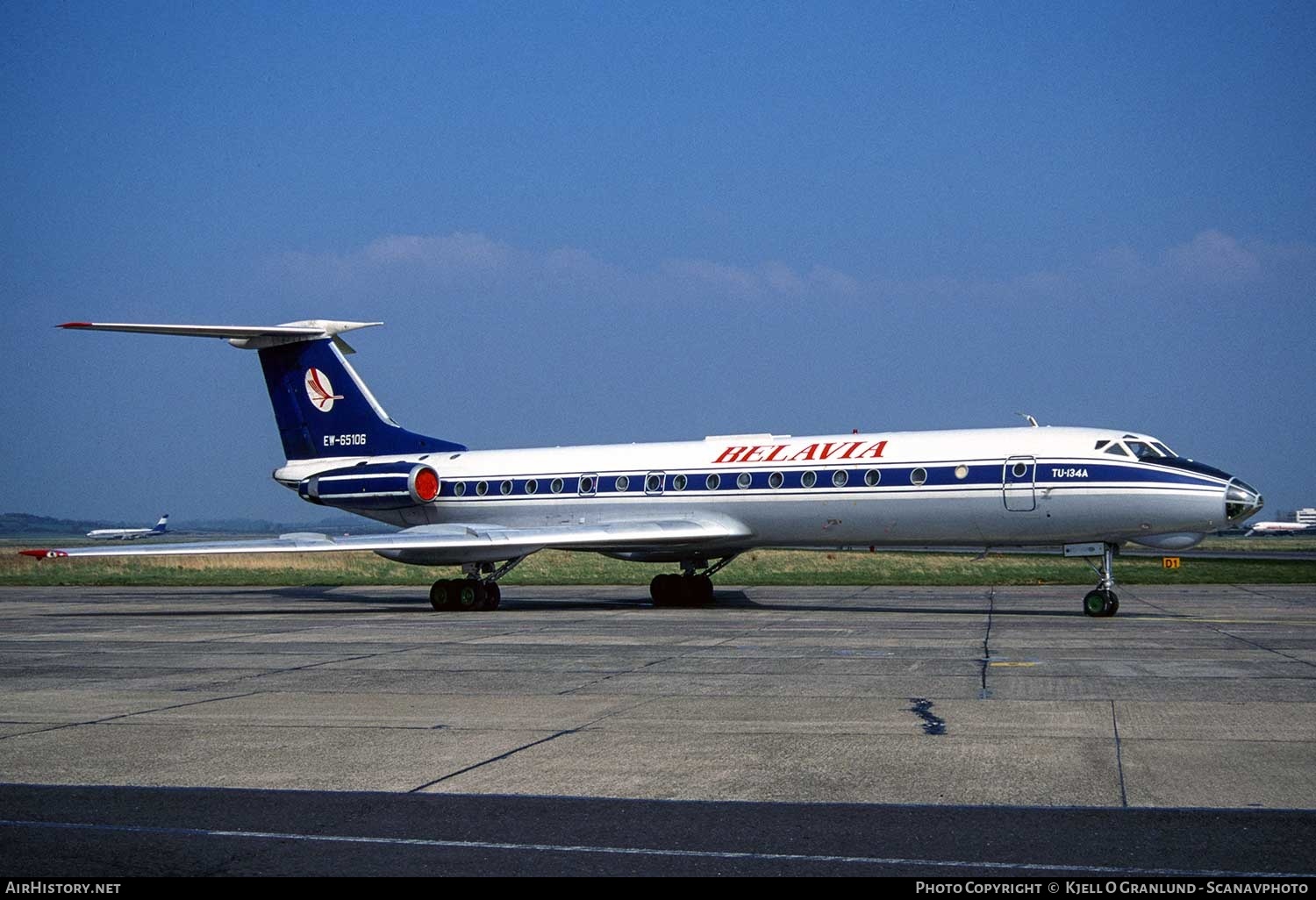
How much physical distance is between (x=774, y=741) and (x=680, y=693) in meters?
2.69

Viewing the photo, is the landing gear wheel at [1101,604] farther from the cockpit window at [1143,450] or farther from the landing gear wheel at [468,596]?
the landing gear wheel at [468,596]

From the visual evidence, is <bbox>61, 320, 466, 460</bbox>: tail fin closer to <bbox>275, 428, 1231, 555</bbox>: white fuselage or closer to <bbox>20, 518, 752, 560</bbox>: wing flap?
<bbox>275, 428, 1231, 555</bbox>: white fuselage

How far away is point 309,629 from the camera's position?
2034 cm

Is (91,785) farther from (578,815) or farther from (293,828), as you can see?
(578,815)

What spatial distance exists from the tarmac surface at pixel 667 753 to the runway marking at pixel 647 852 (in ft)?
0.08

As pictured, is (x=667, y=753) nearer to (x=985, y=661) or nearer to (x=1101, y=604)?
(x=985, y=661)

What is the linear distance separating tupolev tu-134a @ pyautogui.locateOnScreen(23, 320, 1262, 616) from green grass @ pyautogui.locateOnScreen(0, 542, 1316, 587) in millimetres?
5090

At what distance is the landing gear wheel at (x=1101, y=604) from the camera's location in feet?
69.0

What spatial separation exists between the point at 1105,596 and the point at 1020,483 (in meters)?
2.30

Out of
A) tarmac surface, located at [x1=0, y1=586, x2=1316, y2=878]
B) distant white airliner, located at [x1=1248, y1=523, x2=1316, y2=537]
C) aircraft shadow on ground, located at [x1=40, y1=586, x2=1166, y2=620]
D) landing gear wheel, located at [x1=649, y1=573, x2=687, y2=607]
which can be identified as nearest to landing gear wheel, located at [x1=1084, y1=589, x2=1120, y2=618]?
aircraft shadow on ground, located at [x1=40, y1=586, x2=1166, y2=620]

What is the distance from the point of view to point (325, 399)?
2995cm

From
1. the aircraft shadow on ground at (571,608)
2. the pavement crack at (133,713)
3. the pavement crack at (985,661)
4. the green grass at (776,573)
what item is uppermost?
the pavement crack at (133,713)

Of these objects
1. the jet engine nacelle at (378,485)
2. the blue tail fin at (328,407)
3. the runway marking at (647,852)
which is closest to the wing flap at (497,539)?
the jet engine nacelle at (378,485)

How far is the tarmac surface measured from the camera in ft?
21.2
